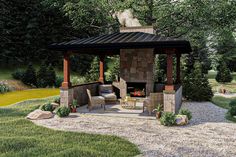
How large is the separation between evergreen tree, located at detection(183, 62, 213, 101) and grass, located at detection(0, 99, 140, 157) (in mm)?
10832

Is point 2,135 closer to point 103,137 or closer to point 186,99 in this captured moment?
point 103,137

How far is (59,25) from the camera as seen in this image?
33.7 meters

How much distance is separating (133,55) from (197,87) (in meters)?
5.42

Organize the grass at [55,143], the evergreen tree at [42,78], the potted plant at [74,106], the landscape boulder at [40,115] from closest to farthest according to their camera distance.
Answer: the grass at [55,143], the landscape boulder at [40,115], the potted plant at [74,106], the evergreen tree at [42,78]

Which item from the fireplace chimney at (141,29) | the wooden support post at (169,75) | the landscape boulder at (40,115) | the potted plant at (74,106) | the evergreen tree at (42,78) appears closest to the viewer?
the landscape boulder at (40,115)

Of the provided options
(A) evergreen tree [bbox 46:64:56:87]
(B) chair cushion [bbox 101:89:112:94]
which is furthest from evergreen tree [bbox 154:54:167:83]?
(A) evergreen tree [bbox 46:64:56:87]

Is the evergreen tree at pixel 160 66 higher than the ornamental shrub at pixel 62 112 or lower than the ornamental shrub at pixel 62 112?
higher

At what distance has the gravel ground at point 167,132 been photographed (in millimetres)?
7453

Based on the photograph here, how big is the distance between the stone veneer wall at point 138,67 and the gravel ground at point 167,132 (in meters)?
3.78

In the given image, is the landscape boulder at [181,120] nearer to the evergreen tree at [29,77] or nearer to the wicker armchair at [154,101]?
the wicker armchair at [154,101]

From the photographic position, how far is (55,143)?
7.81 m

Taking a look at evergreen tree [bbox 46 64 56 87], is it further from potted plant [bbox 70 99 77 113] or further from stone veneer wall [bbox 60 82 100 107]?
potted plant [bbox 70 99 77 113]

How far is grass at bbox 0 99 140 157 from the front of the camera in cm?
702

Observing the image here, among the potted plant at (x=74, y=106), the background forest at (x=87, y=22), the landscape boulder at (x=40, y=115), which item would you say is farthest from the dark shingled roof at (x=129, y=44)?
the background forest at (x=87, y=22)
